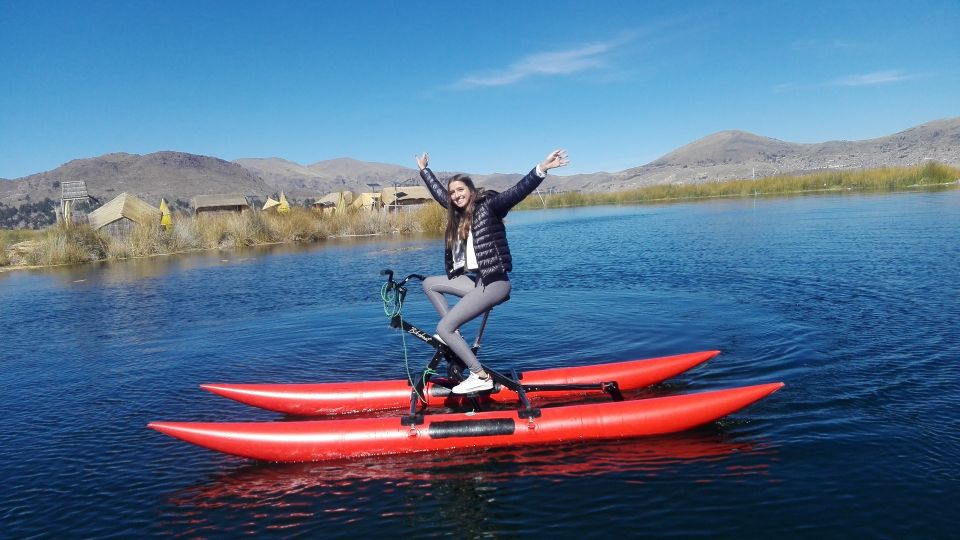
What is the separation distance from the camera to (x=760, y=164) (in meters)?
152

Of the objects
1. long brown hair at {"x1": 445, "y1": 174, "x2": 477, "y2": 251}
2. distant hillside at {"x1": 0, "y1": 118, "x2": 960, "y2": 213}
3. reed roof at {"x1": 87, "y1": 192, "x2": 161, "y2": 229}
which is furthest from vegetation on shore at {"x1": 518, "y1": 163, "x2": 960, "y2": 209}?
reed roof at {"x1": 87, "y1": 192, "x2": 161, "y2": 229}

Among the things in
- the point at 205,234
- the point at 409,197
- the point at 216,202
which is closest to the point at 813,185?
the point at 409,197

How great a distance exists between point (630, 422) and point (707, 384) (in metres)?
2.19

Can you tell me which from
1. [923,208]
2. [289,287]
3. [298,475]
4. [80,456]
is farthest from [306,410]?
[923,208]

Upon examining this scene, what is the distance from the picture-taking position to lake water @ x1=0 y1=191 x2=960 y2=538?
203 inches

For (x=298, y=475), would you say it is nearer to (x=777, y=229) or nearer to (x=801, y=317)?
(x=801, y=317)

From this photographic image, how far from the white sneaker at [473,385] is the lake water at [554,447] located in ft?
2.26

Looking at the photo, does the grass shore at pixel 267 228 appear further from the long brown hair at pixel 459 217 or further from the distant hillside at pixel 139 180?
the distant hillside at pixel 139 180

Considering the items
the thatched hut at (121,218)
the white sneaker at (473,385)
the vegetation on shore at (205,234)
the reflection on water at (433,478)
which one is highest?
the thatched hut at (121,218)

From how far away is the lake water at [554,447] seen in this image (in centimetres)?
515

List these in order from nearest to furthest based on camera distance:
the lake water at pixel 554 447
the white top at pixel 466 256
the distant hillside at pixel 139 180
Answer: the lake water at pixel 554 447 → the white top at pixel 466 256 → the distant hillside at pixel 139 180

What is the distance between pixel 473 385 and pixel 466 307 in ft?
3.22

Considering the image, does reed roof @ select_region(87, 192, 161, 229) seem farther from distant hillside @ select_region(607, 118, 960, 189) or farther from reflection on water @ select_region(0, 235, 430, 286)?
distant hillside @ select_region(607, 118, 960, 189)

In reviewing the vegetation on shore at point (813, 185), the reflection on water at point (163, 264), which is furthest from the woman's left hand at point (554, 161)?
the vegetation on shore at point (813, 185)
